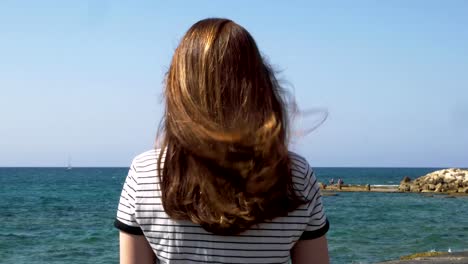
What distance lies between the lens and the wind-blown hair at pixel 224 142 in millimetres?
1824

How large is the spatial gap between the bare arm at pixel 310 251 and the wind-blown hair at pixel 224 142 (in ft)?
0.51

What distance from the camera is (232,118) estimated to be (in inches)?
71.4

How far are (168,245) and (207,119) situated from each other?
382 millimetres

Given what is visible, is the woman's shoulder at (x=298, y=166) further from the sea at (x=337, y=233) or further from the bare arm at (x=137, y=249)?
the sea at (x=337, y=233)

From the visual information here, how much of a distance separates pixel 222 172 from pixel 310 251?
369 millimetres

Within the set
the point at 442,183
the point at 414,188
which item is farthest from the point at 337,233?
the point at 414,188

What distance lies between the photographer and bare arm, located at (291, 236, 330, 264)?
78.6 inches

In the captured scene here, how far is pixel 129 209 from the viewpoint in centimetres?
198

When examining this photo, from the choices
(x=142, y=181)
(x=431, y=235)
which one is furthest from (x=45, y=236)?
(x=142, y=181)

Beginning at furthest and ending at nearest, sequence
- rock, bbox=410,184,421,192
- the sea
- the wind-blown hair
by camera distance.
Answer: rock, bbox=410,184,421,192, the sea, the wind-blown hair

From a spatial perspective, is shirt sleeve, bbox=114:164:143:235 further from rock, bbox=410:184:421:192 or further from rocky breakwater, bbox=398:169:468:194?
rock, bbox=410:184:421:192

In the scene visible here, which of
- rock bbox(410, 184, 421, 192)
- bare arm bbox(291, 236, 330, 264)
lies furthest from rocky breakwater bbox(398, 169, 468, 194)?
bare arm bbox(291, 236, 330, 264)

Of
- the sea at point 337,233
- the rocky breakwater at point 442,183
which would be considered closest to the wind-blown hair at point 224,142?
the sea at point 337,233

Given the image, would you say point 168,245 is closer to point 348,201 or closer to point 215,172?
point 215,172
